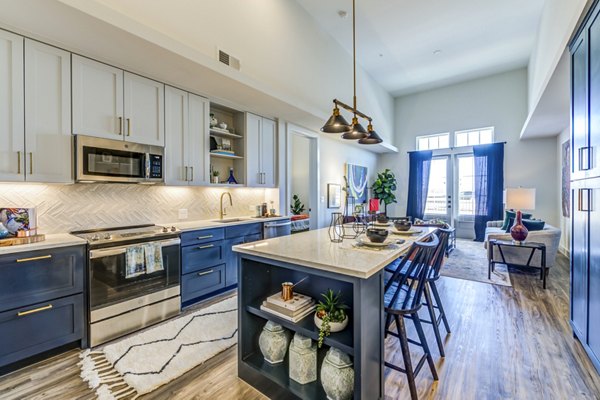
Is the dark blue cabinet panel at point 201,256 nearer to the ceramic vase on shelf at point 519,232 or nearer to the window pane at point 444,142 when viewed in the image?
the ceramic vase on shelf at point 519,232

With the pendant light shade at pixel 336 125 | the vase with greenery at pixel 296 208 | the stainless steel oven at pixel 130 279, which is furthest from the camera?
the vase with greenery at pixel 296 208

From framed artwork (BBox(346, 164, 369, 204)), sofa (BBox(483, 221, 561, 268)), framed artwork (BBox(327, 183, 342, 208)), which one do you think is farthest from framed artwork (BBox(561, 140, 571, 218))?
framed artwork (BBox(327, 183, 342, 208))

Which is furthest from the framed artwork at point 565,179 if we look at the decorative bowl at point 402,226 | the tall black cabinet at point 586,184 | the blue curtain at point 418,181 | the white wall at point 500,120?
the decorative bowl at point 402,226

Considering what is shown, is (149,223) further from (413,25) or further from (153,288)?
(413,25)

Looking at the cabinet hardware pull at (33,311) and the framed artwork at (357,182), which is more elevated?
the framed artwork at (357,182)

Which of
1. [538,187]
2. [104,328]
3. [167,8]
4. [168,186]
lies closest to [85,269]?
[104,328]

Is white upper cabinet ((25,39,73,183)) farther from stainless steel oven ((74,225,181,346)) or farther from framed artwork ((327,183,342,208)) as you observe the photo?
framed artwork ((327,183,342,208))

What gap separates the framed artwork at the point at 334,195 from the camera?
6.28m

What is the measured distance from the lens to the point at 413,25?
486 centimetres

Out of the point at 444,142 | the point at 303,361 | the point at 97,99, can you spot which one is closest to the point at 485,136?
the point at 444,142

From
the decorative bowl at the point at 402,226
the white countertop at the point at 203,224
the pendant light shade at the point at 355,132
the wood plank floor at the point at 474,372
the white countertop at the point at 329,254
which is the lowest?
the wood plank floor at the point at 474,372

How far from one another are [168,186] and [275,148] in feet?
6.19

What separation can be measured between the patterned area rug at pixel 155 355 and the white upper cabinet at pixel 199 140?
1676 mm

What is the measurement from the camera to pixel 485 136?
7352mm
